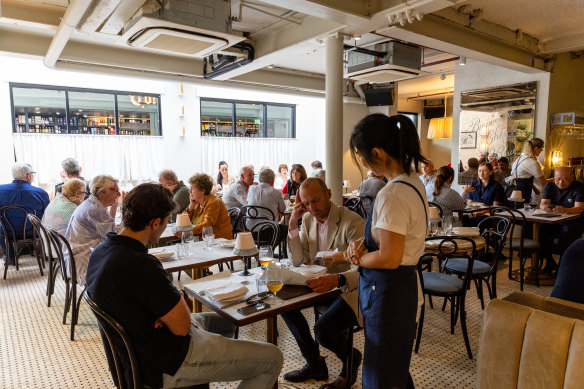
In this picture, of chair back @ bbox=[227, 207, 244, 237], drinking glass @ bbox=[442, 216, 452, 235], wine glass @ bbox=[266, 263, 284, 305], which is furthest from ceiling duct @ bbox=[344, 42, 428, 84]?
wine glass @ bbox=[266, 263, 284, 305]

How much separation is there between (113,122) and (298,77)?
13.3 feet

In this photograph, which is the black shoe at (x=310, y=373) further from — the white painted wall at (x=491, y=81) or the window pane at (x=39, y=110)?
the window pane at (x=39, y=110)

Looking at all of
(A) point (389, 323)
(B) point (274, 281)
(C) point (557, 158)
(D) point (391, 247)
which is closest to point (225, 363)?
(B) point (274, 281)

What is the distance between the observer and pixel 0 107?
6633mm

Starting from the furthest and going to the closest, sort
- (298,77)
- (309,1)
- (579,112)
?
(298,77) → (579,112) → (309,1)

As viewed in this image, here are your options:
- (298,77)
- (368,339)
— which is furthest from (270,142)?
(368,339)

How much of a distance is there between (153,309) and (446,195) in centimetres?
416

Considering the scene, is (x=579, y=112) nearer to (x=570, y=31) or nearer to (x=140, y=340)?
(x=570, y=31)

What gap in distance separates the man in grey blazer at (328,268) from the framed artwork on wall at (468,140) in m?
6.29

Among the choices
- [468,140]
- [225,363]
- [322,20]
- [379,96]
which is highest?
[322,20]

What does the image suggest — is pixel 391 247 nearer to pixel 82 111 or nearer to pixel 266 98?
pixel 82 111

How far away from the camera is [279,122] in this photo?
1037cm

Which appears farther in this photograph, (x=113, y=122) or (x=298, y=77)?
(x=298, y=77)

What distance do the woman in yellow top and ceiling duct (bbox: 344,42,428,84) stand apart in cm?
343
